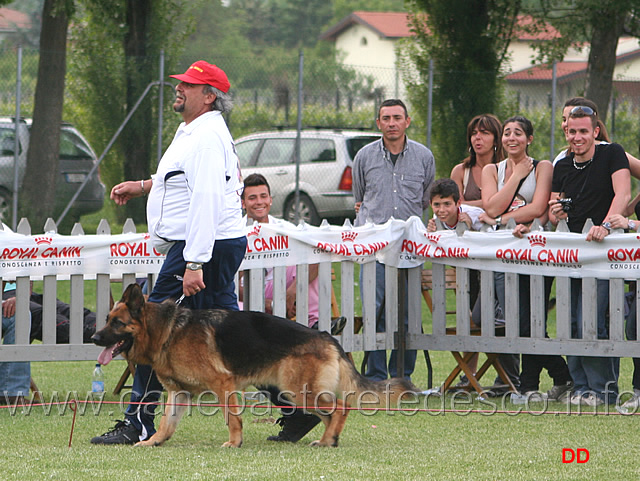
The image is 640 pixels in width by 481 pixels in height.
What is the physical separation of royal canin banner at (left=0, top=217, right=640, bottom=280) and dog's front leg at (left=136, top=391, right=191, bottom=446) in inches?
77.9

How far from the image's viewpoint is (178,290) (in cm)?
609

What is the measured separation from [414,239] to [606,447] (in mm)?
2877

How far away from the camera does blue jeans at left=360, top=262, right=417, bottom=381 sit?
28.2ft

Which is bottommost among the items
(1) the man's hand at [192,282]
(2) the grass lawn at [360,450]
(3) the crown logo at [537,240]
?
(2) the grass lawn at [360,450]

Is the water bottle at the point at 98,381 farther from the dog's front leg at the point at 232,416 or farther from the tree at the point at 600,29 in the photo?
the tree at the point at 600,29

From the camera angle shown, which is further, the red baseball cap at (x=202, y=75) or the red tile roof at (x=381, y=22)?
the red tile roof at (x=381, y=22)

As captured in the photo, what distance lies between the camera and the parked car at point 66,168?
49.5 ft

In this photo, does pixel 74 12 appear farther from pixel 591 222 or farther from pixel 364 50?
pixel 364 50

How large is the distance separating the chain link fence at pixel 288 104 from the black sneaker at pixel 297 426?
9.66 meters

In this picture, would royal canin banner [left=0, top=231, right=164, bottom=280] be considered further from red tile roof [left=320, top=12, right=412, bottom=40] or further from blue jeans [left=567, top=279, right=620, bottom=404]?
red tile roof [left=320, top=12, right=412, bottom=40]

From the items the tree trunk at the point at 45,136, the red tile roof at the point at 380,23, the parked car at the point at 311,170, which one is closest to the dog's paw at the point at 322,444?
the tree trunk at the point at 45,136

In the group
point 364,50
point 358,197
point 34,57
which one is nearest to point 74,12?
point 34,57

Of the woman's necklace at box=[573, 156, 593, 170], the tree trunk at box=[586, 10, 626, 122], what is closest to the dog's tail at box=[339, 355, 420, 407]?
the woman's necklace at box=[573, 156, 593, 170]

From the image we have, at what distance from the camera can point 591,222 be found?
309 inches
